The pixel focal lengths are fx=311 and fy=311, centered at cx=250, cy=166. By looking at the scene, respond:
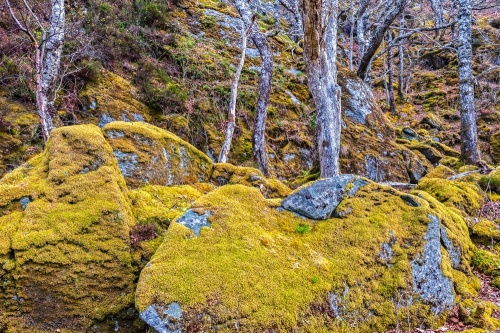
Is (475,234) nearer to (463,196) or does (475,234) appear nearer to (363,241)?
(463,196)

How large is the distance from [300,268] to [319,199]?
125 centimetres

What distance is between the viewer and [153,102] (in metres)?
10.6

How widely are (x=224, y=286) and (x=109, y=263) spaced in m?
1.49

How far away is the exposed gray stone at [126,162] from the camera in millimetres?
5784

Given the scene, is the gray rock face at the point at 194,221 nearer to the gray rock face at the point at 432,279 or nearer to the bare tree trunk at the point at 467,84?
the gray rock face at the point at 432,279

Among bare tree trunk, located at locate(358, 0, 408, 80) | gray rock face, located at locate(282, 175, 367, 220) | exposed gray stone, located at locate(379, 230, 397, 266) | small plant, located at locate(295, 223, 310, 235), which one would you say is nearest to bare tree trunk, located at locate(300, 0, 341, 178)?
gray rock face, located at locate(282, 175, 367, 220)

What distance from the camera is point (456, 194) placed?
7531mm

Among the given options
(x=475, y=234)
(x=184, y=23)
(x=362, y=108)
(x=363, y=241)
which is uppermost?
(x=184, y=23)

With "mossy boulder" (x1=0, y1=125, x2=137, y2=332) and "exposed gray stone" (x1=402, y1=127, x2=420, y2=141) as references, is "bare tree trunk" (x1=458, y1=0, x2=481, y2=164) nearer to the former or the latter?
"exposed gray stone" (x1=402, y1=127, x2=420, y2=141)

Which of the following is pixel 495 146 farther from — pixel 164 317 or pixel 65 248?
pixel 65 248

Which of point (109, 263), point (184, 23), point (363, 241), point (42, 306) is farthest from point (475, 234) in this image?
point (184, 23)

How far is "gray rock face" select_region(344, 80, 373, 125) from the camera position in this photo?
12758 mm

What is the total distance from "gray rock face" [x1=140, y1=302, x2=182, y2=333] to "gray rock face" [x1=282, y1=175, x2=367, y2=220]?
229 centimetres

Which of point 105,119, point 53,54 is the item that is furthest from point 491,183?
point 53,54
